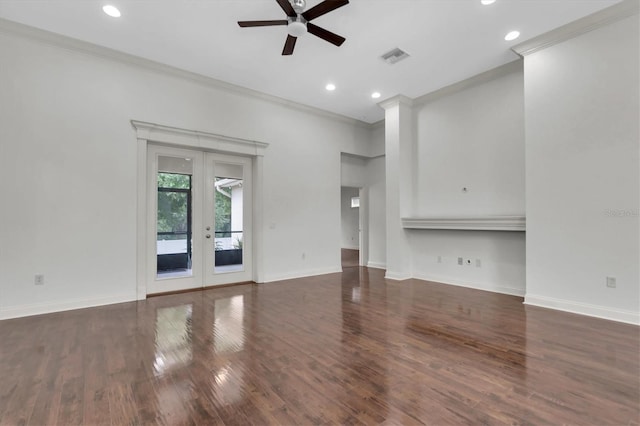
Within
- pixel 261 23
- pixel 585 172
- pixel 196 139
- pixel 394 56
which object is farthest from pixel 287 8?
pixel 585 172

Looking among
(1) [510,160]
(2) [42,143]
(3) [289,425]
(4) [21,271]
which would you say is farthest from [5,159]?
(1) [510,160]

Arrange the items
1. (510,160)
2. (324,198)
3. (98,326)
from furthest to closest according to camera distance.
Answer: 1. (324,198)
2. (510,160)
3. (98,326)

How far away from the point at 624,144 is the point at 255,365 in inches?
188

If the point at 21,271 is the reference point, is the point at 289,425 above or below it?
below

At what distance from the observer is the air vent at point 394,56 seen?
14.6 ft

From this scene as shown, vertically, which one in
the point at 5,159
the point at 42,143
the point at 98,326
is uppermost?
the point at 42,143

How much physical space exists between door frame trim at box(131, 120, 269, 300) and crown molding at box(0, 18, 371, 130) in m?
0.91

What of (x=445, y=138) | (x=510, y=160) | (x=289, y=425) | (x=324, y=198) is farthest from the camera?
(x=324, y=198)

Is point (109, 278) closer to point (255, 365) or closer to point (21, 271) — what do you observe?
point (21, 271)

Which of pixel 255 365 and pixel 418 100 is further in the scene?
pixel 418 100

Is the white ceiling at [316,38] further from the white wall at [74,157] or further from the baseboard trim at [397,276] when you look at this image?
the baseboard trim at [397,276]

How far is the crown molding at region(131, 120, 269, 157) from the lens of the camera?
181 inches

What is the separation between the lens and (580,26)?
379 cm

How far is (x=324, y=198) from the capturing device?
6.72 m
